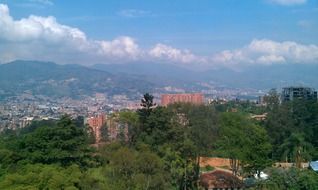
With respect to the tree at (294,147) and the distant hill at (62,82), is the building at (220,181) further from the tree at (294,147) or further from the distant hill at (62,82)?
the distant hill at (62,82)

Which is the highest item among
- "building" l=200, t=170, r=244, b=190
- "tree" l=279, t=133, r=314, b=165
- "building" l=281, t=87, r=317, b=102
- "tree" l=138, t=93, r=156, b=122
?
"building" l=281, t=87, r=317, b=102

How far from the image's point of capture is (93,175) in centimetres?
1720

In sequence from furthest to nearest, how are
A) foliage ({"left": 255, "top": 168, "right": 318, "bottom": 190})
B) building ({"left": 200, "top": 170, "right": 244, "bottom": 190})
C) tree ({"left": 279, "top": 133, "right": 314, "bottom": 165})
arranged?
tree ({"left": 279, "top": 133, "right": 314, "bottom": 165}), building ({"left": 200, "top": 170, "right": 244, "bottom": 190}), foliage ({"left": 255, "top": 168, "right": 318, "bottom": 190})

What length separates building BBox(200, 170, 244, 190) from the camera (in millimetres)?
22552

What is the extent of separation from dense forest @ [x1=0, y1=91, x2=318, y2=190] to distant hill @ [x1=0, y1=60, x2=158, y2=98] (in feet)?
237

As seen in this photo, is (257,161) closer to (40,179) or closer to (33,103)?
(40,179)

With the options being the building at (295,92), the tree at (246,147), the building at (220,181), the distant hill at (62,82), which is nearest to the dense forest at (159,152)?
the tree at (246,147)

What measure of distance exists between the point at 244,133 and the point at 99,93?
81118mm

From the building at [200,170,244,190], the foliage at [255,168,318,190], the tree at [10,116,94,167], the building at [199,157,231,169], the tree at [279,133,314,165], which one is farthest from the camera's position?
the tree at [279,133,314,165]

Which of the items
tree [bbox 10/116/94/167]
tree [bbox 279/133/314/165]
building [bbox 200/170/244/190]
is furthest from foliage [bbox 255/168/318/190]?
tree [bbox 279/133/314/165]

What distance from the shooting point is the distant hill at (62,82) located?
102 m

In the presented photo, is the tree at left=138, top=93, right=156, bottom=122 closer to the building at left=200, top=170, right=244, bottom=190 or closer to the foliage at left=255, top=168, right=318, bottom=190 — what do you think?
the building at left=200, top=170, right=244, bottom=190

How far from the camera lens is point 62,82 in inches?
4227

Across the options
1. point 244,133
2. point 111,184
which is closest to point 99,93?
point 244,133
